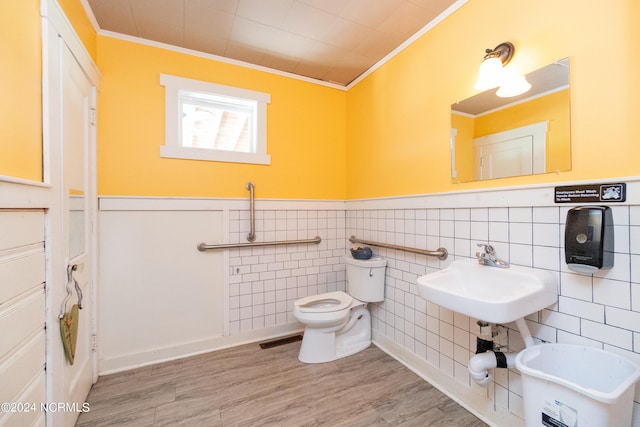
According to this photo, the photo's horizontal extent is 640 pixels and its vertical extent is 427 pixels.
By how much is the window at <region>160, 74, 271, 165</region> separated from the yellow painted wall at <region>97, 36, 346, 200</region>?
0.06 m

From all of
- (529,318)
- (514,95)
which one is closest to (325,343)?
(529,318)

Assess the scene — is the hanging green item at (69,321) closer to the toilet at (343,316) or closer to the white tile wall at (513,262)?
the toilet at (343,316)

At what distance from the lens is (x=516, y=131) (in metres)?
1.38

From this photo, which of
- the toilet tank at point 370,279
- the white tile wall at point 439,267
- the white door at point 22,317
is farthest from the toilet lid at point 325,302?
the white door at point 22,317

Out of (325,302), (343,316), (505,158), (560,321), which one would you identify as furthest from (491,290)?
(325,302)

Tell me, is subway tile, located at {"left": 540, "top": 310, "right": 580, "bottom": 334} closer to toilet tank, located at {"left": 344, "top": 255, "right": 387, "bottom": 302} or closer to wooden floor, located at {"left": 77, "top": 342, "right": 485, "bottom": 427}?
wooden floor, located at {"left": 77, "top": 342, "right": 485, "bottom": 427}

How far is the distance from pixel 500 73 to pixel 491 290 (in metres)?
1.15

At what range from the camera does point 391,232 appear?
7.14 feet

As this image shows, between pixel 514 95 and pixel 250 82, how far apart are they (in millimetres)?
1951

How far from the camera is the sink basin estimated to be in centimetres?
107

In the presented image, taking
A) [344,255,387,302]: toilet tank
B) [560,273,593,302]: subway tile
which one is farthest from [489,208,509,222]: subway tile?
[344,255,387,302]: toilet tank

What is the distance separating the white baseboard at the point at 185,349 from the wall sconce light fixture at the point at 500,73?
7.68 ft

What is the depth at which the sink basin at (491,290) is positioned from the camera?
107 cm

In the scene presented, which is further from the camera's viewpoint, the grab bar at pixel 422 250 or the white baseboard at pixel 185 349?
the white baseboard at pixel 185 349
